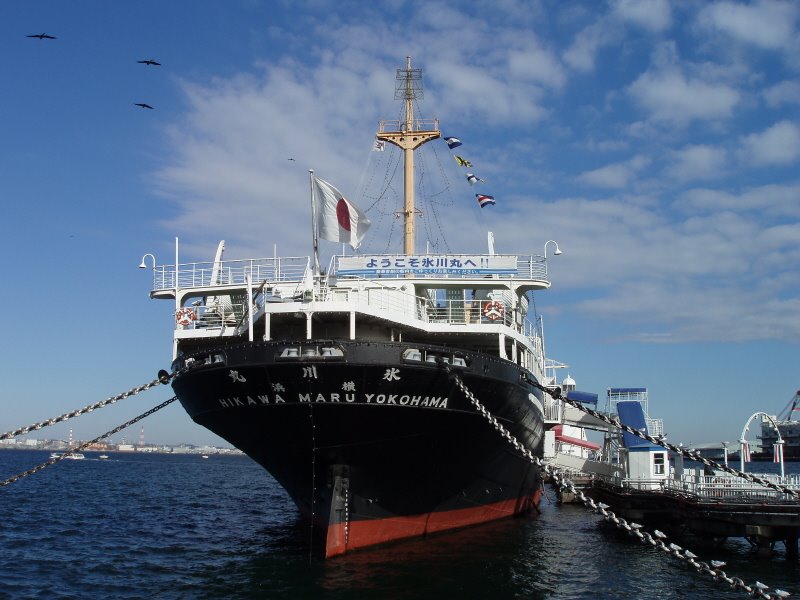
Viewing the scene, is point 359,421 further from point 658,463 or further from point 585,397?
point 585,397

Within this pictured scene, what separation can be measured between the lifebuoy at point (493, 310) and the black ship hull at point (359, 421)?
196 centimetres

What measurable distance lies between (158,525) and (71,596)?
13.2 meters

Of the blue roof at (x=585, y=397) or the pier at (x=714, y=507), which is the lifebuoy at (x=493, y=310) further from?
the blue roof at (x=585, y=397)

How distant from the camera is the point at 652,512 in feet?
88.7

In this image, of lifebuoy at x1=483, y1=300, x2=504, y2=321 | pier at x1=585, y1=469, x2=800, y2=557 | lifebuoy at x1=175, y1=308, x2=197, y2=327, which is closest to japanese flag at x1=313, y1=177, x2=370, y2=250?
lifebuoy at x1=483, y1=300, x2=504, y2=321

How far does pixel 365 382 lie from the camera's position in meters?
19.8

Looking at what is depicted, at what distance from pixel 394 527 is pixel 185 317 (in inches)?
392

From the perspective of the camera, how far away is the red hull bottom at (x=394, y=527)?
21156 millimetres

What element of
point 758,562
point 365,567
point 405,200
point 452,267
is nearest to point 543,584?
point 365,567

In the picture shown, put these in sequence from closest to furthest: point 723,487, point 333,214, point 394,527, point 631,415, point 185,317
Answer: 1. point 333,214
2. point 394,527
3. point 723,487
4. point 185,317
5. point 631,415

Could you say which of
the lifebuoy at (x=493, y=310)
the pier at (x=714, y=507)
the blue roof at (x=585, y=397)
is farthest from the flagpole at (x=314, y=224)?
the blue roof at (x=585, y=397)

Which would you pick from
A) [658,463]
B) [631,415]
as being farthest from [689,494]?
[631,415]

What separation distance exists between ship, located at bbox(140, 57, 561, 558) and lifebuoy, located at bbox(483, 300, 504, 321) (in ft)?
0.16

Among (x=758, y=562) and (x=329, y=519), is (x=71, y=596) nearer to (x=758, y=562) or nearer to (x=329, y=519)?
(x=329, y=519)
